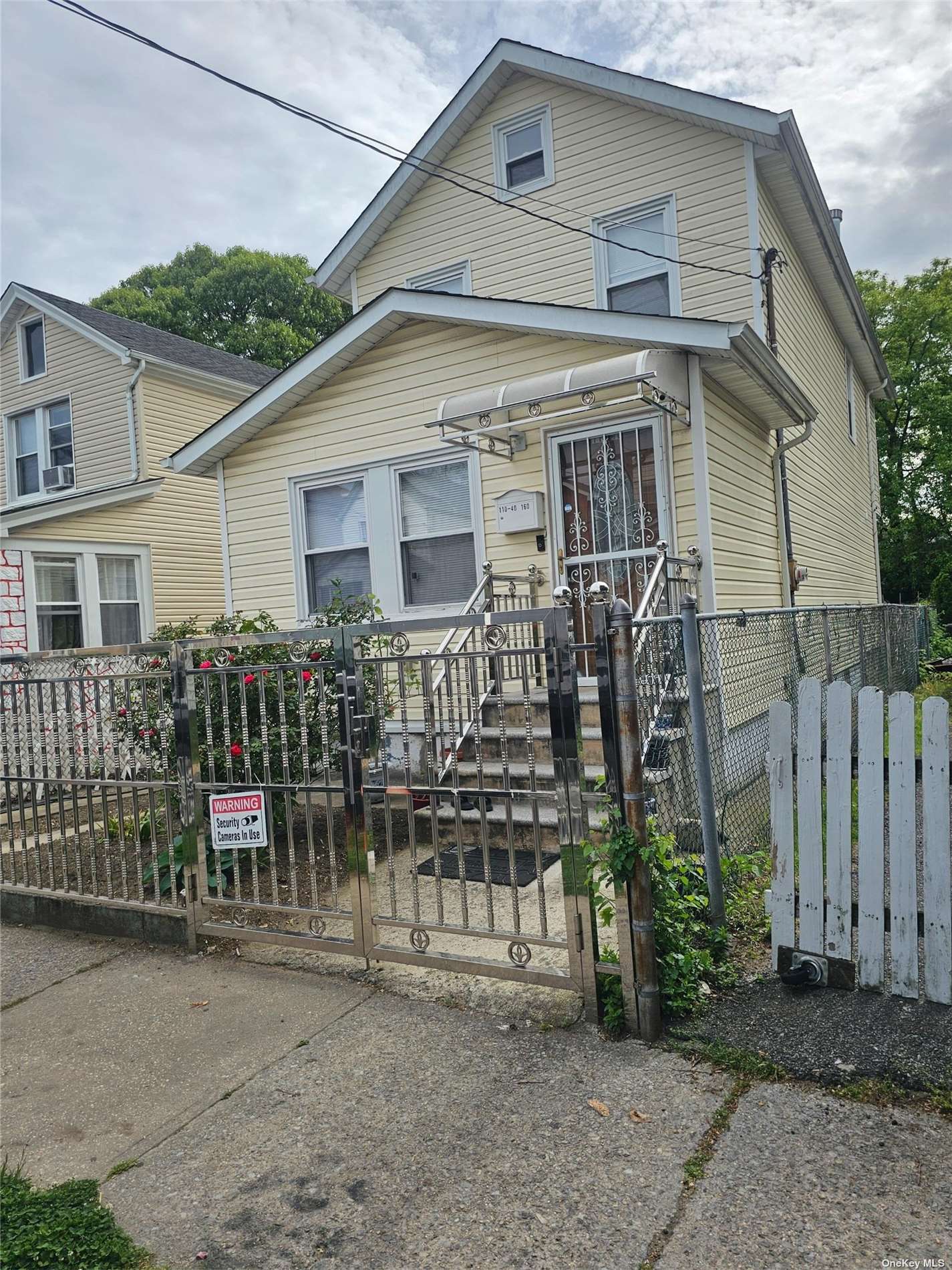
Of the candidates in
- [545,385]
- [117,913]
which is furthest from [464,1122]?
[545,385]

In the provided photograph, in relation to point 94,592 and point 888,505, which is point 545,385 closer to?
point 94,592

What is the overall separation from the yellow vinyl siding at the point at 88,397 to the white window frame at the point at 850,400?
13.9 metres

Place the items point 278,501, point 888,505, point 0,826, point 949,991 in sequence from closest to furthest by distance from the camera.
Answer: point 949,991, point 0,826, point 278,501, point 888,505

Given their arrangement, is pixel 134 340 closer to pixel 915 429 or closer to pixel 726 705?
pixel 726 705

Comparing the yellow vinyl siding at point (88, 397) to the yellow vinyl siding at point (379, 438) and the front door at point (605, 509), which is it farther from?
the front door at point (605, 509)

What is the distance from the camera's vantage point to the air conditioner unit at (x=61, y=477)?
1697 cm

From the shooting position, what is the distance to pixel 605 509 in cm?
790

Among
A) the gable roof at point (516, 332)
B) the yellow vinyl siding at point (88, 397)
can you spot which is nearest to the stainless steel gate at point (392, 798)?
the gable roof at point (516, 332)

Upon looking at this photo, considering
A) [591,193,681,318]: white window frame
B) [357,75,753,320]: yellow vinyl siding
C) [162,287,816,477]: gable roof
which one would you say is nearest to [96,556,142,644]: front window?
[162,287,816,477]: gable roof

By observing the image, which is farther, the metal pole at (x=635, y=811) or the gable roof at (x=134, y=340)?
the gable roof at (x=134, y=340)

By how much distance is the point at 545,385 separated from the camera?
23.3ft

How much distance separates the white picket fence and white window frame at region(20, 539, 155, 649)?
10820 mm

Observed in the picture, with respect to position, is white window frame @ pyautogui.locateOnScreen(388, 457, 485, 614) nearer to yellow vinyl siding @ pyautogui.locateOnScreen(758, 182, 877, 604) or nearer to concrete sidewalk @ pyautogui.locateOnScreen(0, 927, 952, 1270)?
yellow vinyl siding @ pyautogui.locateOnScreen(758, 182, 877, 604)

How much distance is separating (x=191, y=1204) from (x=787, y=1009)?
2.24 m
